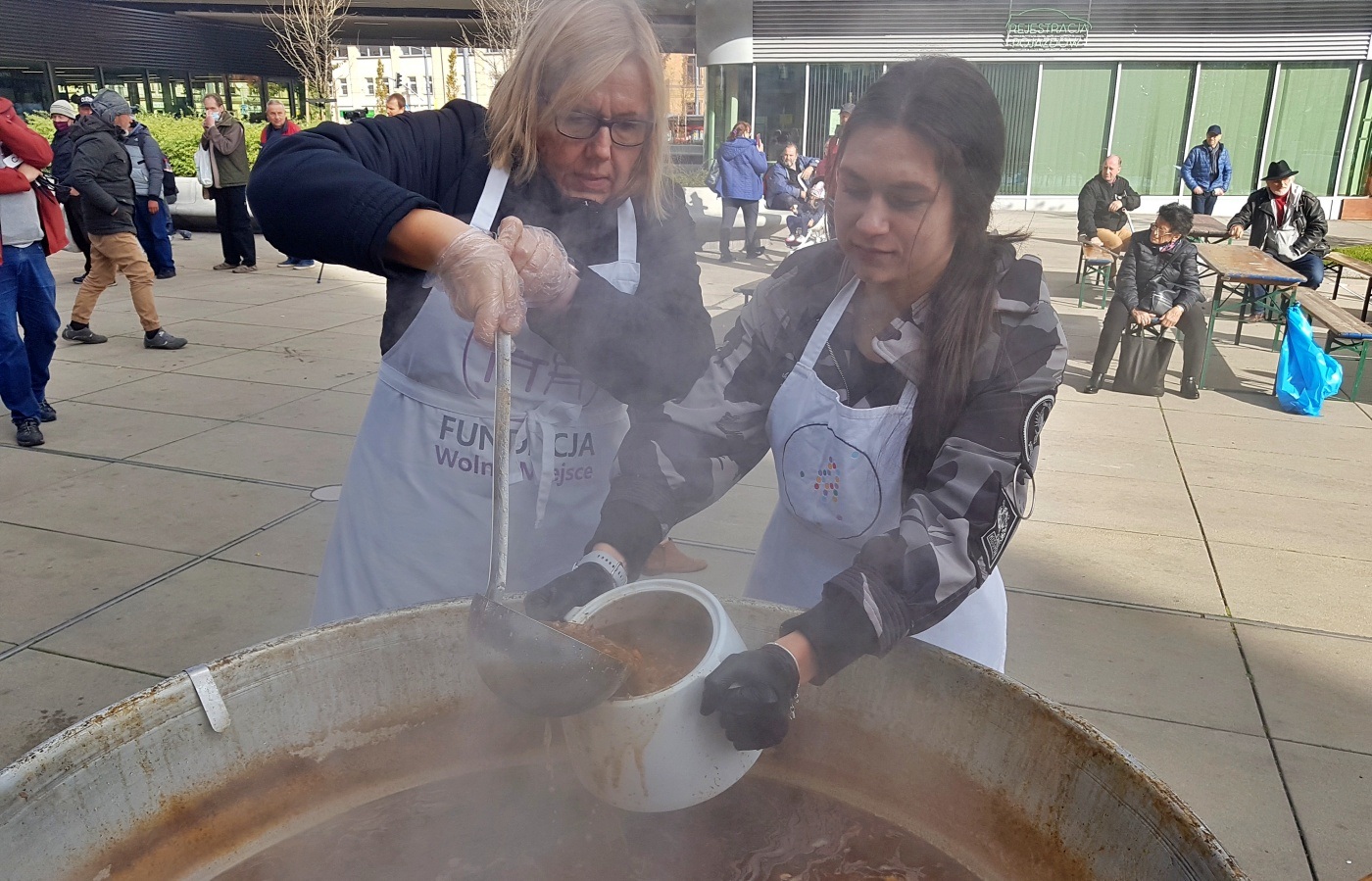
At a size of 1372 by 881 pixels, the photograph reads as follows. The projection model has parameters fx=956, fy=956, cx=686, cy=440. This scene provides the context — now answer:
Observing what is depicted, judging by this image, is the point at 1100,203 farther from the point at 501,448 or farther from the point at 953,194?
the point at 501,448

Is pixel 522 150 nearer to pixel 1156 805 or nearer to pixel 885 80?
pixel 885 80

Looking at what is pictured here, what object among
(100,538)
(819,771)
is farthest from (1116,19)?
(100,538)

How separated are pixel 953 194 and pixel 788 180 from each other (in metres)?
10.8

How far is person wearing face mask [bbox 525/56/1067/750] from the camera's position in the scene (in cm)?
122

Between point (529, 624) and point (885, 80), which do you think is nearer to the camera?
point (529, 624)

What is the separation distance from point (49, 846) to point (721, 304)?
7.20 meters

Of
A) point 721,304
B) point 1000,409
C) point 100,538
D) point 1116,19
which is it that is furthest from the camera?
point 721,304

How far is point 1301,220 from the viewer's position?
8141 mm

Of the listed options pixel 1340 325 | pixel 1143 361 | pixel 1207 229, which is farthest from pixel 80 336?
pixel 1207 229

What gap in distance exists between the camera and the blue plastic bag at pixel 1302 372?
5570mm

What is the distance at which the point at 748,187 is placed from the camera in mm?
10602

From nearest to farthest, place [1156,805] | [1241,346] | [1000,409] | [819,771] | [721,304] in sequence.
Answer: [1156,805] < [1000,409] < [819,771] < [1241,346] < [721,304]

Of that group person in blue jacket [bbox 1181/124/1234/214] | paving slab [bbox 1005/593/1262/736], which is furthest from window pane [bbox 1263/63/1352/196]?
paving slab [bbox 1005/593/1262/736]

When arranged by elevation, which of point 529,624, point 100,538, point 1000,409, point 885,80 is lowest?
point 100,538
